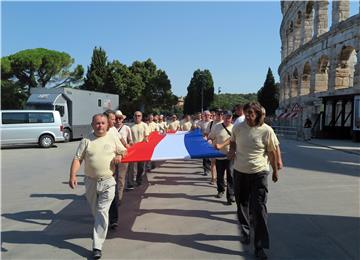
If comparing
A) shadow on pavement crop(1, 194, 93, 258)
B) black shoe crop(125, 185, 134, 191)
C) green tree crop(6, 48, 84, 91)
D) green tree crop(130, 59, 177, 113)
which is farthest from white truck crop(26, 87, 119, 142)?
green tree crop(130, 59, 177, 113)

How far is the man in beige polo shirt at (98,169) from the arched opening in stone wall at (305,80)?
3920 cm

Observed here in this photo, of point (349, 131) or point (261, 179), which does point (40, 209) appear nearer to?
point (261, 179)

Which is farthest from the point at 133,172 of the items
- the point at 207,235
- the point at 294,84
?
the point at 294,84

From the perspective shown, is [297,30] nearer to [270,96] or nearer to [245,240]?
[245,240]

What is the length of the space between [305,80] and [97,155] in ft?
133

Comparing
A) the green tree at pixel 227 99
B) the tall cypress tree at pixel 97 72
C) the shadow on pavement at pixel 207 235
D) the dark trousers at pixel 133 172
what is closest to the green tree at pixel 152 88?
the tall cypress tree at pixel 97 72

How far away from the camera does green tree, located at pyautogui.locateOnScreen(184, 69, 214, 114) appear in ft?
317

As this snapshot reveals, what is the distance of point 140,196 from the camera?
357 inches

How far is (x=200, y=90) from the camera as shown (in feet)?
319

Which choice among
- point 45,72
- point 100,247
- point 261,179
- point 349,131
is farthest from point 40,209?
point 45,72

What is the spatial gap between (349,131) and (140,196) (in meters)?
27.2

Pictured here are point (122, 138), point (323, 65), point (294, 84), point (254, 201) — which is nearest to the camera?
point (254, 201)

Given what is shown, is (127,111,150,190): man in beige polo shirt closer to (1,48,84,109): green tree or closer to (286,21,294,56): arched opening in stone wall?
(286,21,294,56): arched opening in stone wall

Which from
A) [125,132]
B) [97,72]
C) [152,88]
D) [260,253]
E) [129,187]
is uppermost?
[97,72]
